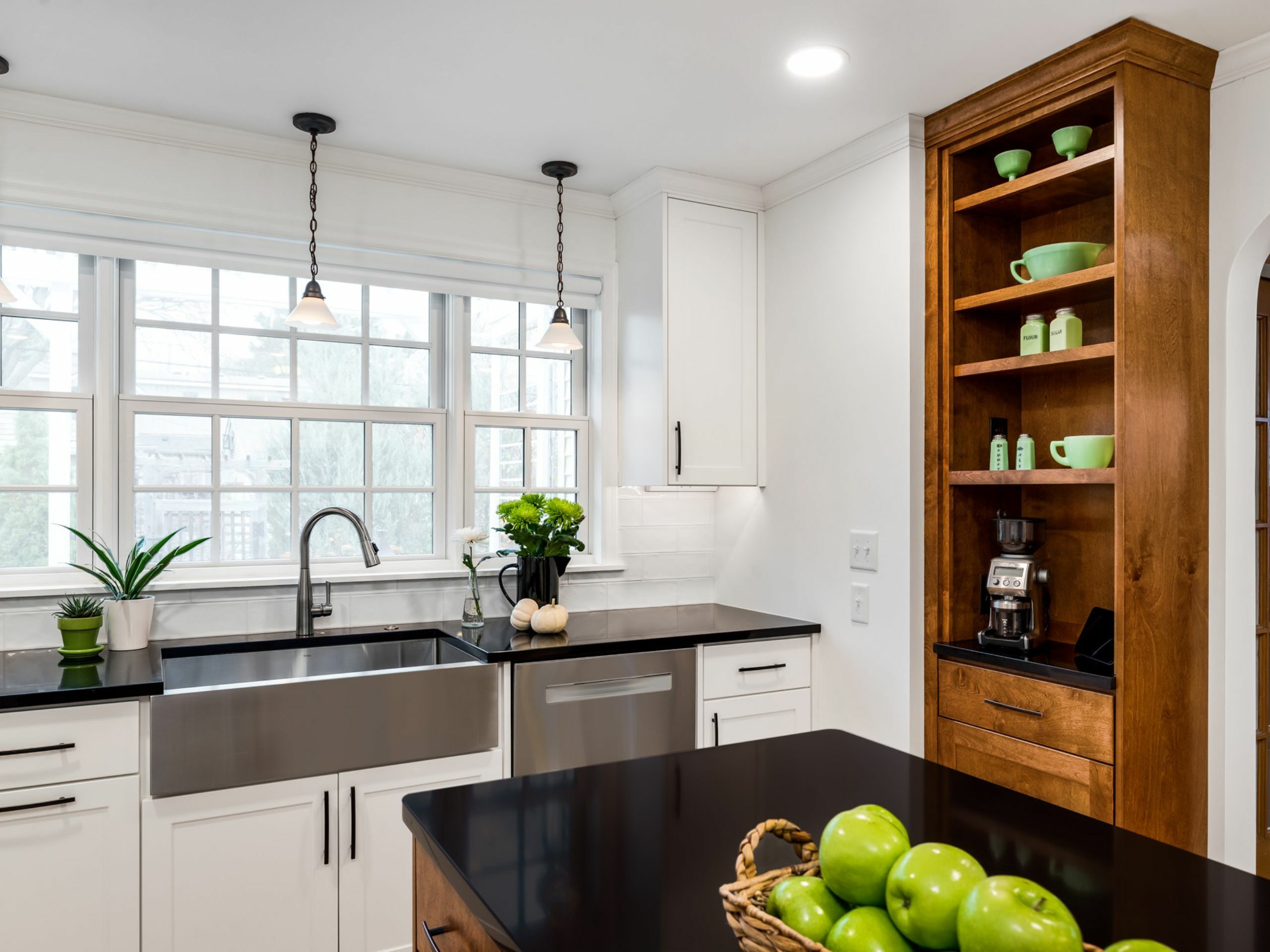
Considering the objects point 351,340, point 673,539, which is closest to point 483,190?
point 351,340

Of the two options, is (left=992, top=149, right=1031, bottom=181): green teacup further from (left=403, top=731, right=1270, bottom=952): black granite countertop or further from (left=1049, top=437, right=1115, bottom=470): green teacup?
(left=403, top=731, right=1270, bottom=952): black granite countertop

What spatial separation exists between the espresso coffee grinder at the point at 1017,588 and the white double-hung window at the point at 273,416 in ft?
6.01

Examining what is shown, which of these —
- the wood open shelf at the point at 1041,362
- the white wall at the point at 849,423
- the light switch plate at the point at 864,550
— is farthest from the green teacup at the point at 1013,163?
the light switch plate at the point at 864,550

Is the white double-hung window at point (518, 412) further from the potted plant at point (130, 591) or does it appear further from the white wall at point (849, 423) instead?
the potted plant at point (130, 591)

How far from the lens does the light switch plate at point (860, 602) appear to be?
279cm

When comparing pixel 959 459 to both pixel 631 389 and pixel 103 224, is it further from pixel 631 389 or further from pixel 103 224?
pixel 103 224

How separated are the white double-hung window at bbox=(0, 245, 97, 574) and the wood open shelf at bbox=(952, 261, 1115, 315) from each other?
264 centimetres

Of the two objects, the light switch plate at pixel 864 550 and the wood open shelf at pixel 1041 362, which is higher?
the wood open shelf at pixel 1041 362

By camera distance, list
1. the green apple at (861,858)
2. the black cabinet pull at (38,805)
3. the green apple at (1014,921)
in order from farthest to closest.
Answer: the black cabinet pull at (38,805) → the green apple at (861,858) → the green apple at (1014,921)

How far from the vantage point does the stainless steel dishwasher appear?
256 centimetres

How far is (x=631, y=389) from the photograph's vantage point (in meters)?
3.31

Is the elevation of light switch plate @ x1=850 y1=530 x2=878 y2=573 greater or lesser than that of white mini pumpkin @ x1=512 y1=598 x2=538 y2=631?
greater

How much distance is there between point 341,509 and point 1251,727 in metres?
2.59

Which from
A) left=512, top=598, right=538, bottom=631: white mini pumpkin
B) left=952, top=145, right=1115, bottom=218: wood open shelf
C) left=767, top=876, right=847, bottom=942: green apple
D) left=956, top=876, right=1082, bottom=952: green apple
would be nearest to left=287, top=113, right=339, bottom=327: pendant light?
left=512, top=598, right=538, bottom=631: white mini pumpkin
